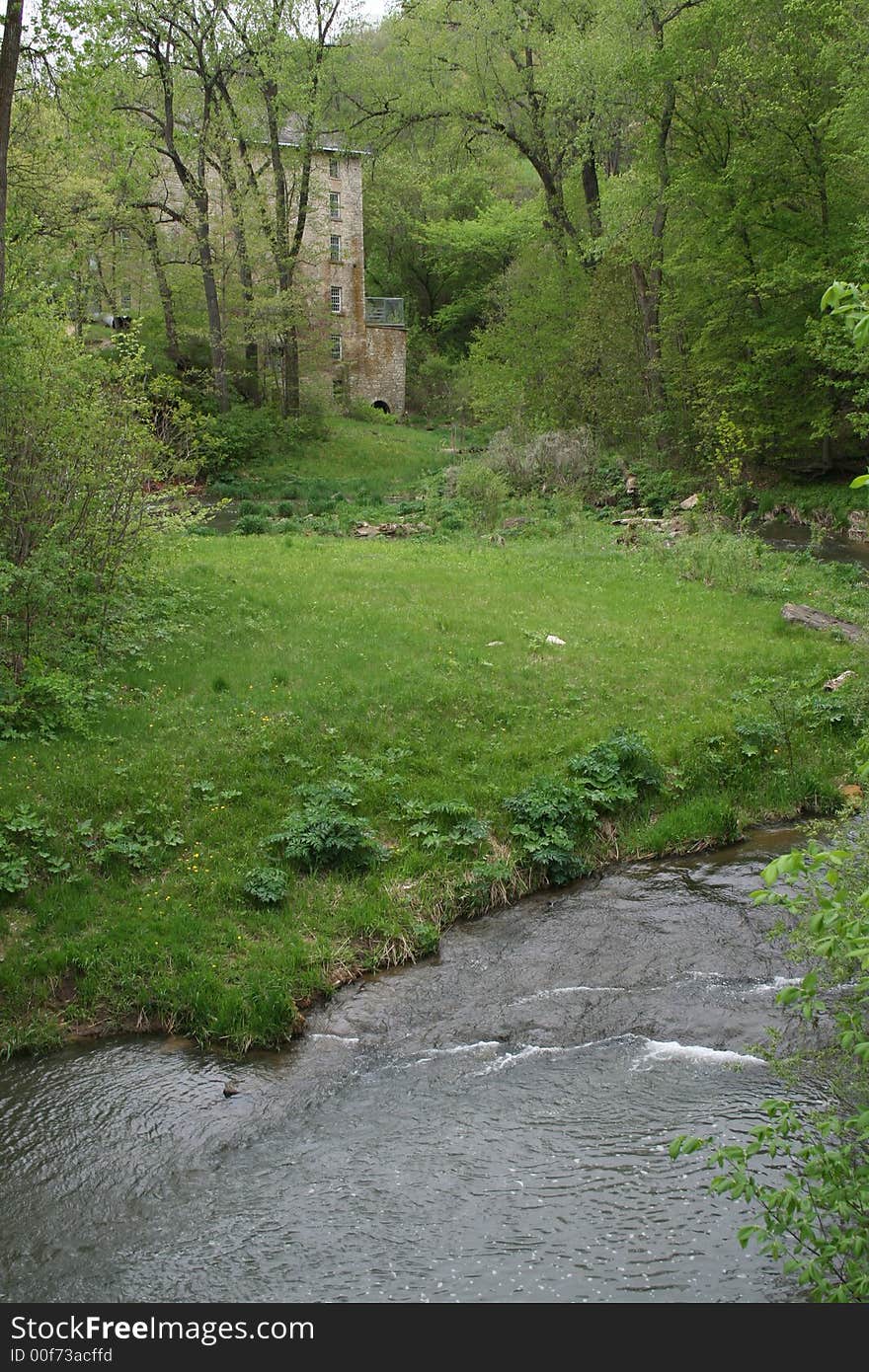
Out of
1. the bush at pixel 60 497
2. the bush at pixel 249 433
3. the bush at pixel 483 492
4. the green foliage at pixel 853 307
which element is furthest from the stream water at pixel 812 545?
the bush at pixel 249 433

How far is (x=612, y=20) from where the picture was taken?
105ft

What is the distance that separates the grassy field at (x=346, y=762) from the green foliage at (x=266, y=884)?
0.06m

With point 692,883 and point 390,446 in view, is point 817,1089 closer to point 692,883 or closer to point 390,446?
point 692,883

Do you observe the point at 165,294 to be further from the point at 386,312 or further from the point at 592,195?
the point at 386,312

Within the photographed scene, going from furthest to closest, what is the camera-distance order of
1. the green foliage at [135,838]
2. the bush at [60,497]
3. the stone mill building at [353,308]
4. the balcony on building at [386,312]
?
1. the balcony on building at [386,312]
2. the stone mill building at [353,308]
3. the bush at [60,497]
4. the green foliage at [135,838]

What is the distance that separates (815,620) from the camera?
17.4m

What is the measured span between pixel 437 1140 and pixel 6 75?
13.3 m

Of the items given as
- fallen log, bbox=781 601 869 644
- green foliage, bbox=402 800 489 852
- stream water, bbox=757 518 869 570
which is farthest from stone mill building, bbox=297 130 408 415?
green foliage, bbox=402 800 489 852

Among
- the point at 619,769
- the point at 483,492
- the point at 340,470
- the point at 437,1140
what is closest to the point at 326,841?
the point at 619,769

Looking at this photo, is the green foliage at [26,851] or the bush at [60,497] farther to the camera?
the bush at [60,497]

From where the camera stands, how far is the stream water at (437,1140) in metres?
6.17

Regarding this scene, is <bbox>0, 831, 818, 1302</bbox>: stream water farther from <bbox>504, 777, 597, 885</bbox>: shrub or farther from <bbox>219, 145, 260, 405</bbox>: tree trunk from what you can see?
<bbox>219, 145, 260, 405</bbox>: tree trunk

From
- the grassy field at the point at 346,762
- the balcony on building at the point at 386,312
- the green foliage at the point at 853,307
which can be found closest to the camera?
the green foliage at the point at 853,307

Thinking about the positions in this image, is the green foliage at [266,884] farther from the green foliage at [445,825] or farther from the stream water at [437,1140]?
the green foliage at [445,825]
